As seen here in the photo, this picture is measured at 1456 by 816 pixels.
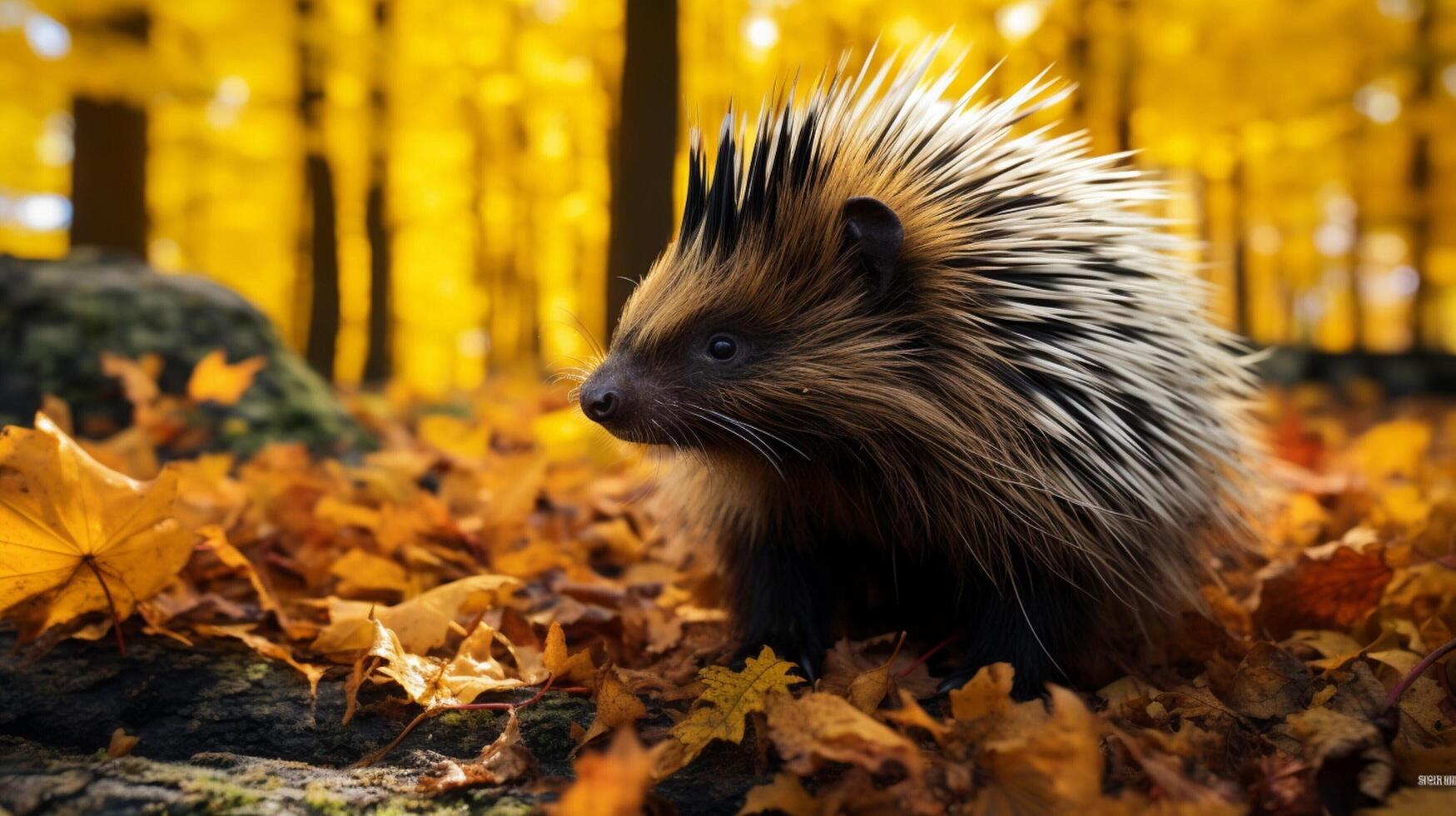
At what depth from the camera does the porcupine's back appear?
2689 millimetres

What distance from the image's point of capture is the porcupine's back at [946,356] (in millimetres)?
2689

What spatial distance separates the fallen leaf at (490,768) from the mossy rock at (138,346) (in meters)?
3.90

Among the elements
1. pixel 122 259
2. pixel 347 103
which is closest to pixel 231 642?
pixel 122 259

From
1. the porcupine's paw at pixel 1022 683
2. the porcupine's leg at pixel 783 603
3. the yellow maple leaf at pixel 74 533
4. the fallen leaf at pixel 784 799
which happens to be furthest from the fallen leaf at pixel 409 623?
the porcupine's paw at pixel 1022 683

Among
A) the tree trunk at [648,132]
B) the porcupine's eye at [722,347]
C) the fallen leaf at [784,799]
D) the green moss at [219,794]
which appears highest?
the tree trunk at [648,132]

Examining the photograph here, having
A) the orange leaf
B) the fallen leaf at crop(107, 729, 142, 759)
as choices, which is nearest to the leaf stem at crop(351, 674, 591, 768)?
the fallen leaf at crop(107, 729, 142, 759)

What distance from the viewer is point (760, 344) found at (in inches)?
110

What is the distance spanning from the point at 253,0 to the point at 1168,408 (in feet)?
34.5

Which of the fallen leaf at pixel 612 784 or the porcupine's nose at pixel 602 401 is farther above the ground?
the porcupine's nose at pixel 602 401

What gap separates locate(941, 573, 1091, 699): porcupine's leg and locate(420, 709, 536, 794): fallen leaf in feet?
3.89

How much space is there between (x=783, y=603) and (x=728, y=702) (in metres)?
0.76

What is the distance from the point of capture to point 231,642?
2.93 m

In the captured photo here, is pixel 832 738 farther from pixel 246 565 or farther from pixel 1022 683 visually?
pixel 246 565

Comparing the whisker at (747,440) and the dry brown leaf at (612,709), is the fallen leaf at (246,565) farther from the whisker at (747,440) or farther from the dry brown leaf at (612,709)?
the whisker at (747,440)
